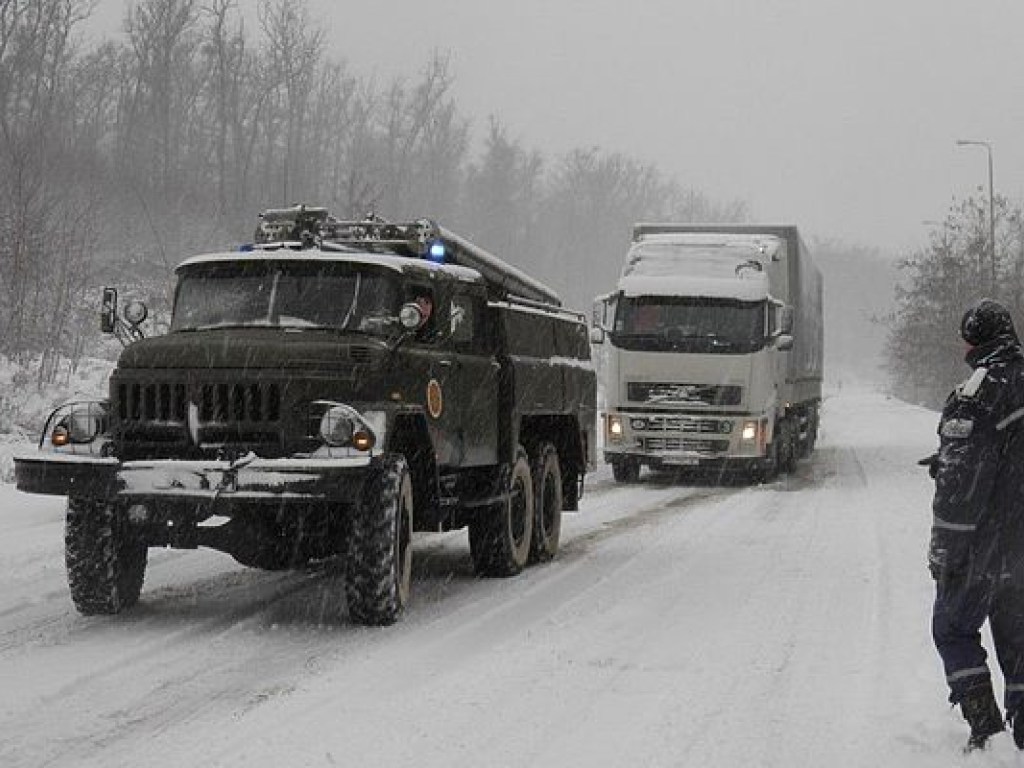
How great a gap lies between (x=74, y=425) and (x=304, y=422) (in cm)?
150

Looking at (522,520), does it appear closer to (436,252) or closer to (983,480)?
(436,252)

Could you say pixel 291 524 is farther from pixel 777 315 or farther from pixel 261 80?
pixel 261 80

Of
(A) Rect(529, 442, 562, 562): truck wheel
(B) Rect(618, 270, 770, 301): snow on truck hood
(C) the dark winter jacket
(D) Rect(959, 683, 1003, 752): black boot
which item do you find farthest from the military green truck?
(B) Rect(618, 270, 770, 301): snow on truck hood

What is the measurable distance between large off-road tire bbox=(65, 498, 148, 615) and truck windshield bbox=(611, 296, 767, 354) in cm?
1254

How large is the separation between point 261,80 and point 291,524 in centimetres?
5767

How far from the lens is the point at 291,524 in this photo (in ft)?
25.9

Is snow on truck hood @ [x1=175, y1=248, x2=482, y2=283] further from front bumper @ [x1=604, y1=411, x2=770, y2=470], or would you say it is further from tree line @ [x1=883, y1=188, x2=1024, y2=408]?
tree line @ [x1=883, y1=188, x2=1024, y2=408]

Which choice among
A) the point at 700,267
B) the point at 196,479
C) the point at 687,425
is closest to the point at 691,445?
the point at 687,425

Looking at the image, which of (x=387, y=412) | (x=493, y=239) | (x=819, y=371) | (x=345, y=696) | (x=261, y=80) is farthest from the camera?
(x=493, y=239)

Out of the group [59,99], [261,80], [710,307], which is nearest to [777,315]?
[710,307]

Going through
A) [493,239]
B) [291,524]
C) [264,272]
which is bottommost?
[291,524]

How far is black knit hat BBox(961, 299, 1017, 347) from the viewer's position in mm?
5008

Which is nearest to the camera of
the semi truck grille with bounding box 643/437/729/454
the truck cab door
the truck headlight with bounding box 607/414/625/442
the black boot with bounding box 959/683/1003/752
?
the black boot with bounding box 959/683/1003/752

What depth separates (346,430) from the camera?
7273mm
